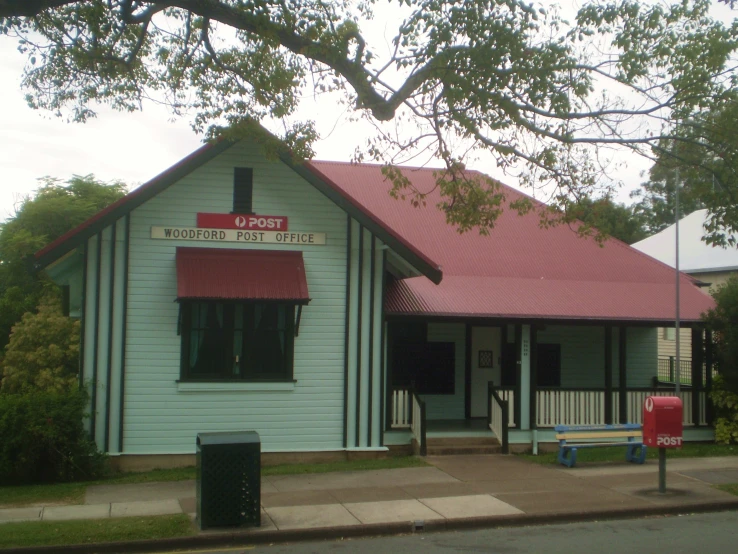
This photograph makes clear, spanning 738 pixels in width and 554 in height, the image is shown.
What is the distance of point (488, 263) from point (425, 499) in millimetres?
8095

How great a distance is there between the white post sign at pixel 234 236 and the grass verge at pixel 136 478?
12.9 feet

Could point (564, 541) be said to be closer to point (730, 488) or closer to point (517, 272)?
point (730, 488)

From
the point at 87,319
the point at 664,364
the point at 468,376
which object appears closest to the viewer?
the point at 87,319

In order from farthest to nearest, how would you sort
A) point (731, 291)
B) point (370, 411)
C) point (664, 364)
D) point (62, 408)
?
point (664, 364), point (731, 291), point (370, 411), point (62, 408)

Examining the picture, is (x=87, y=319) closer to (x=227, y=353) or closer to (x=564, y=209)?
(x=227, y=353)

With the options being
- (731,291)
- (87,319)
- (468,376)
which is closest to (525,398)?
(468,376)

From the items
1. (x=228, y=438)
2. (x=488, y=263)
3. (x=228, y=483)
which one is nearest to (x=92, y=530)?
(x=228, y=483)

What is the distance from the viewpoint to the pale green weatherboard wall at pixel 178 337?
14250 millimetres

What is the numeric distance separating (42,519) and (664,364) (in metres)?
17.9

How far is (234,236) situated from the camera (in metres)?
14.6

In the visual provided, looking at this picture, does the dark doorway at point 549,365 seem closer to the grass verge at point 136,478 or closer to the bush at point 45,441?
the grass verge at point 136,478

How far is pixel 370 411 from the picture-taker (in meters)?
15.1

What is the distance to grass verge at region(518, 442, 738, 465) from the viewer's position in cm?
1480

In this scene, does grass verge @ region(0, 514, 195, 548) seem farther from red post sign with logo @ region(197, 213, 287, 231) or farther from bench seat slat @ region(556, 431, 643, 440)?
bench seat slat @ region(556, 431, 643, 440)
